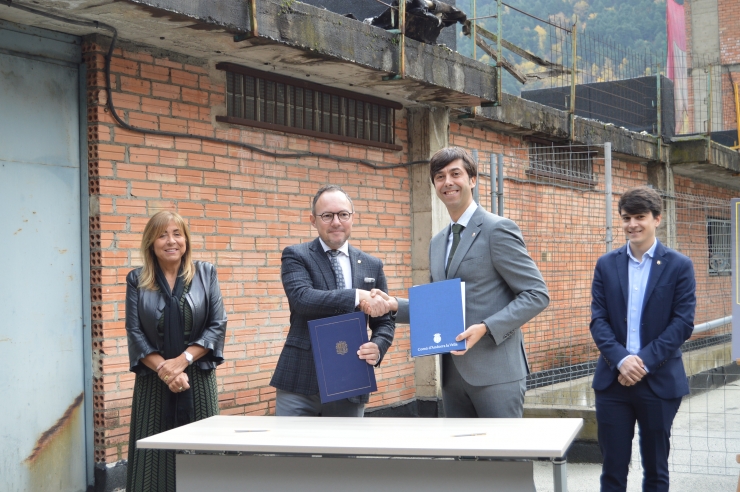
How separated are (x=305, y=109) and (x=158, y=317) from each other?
3.24m

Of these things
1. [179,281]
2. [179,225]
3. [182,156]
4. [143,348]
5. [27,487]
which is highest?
[182,156]

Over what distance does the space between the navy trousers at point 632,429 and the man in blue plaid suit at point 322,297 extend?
129 cm

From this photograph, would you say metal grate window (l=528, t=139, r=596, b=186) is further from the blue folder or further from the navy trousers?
the blue folder

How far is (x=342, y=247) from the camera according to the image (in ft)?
13.2

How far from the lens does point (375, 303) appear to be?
3807mm

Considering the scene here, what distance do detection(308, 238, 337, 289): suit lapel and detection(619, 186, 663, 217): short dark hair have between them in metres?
1.61

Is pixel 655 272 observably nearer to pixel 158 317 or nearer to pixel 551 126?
pixel 158 317

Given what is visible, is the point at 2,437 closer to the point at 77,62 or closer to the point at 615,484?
the point at 77,62

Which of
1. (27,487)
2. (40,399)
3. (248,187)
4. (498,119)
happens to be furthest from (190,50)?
(498,119)

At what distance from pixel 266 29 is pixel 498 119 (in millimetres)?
3802

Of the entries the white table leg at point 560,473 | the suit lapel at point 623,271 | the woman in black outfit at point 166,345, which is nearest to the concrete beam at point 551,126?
the suit lapel at point 623,271

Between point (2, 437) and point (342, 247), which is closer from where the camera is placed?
point (342, 247)

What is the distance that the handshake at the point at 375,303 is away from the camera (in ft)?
12.4

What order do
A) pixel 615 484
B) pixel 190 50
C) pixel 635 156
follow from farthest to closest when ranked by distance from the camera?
pixel 635 156
pixel 190 50
pixel 615 484
